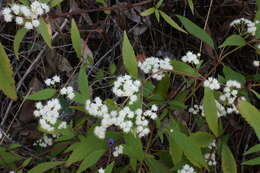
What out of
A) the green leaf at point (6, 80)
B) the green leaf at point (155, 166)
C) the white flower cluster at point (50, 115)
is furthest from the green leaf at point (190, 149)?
the green leaf at point (6, 80)

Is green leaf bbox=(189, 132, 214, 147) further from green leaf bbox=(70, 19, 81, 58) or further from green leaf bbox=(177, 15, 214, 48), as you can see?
green leaf bbox=(70, 19, 81, 58)

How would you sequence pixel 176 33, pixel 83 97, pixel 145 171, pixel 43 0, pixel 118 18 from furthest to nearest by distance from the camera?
pixel 176 33 < pixel 118 18 < pixel 145 171 < pixel 43 0 < pixel 83 97

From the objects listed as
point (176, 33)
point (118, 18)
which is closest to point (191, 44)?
point (176, 33)

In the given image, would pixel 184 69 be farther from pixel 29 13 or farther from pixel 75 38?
pixel 29 13

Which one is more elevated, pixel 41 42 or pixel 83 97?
pixel 41 42

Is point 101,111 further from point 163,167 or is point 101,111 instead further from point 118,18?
point 118,18

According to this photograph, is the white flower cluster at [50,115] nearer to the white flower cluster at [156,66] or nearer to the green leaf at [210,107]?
the white flower cluster at [156,66]
